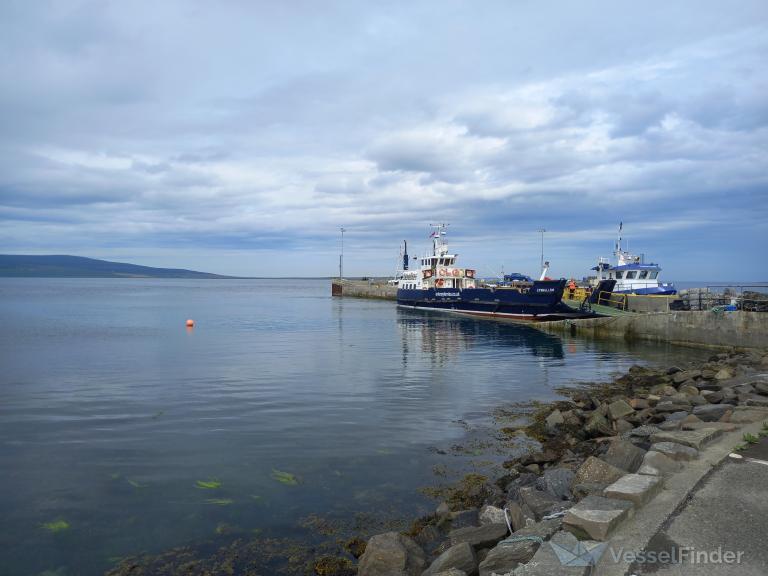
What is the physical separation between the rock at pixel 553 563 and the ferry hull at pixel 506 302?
119 feet

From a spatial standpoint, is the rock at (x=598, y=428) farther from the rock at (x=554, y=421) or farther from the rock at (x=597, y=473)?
the rock at (x=597, y=473)

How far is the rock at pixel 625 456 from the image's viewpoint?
7.25m

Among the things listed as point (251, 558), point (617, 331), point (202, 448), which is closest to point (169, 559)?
point (251, 558)

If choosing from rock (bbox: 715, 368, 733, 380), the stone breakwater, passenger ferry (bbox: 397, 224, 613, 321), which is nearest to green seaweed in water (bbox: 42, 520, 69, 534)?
the stone breakwater

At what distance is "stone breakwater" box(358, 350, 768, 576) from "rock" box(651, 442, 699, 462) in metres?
0.01

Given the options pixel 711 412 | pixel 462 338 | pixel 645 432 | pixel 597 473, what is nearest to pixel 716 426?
pixel 645 432

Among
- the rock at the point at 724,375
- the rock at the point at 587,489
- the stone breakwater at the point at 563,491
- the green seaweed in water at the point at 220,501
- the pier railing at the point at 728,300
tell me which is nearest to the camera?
the stone breakwater at the point at 563,491

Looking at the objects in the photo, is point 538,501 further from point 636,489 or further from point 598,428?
point 598,428

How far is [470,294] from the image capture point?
2028 inches

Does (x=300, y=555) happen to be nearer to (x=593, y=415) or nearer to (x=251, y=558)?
(x=251, y=558)

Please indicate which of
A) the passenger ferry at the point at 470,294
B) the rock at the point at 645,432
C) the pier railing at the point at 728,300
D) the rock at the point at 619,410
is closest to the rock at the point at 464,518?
the rock at the point at 645,432

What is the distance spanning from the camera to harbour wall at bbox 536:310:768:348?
25766 mm

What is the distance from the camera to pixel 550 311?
4281 cm

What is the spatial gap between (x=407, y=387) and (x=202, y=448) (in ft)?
27.0
